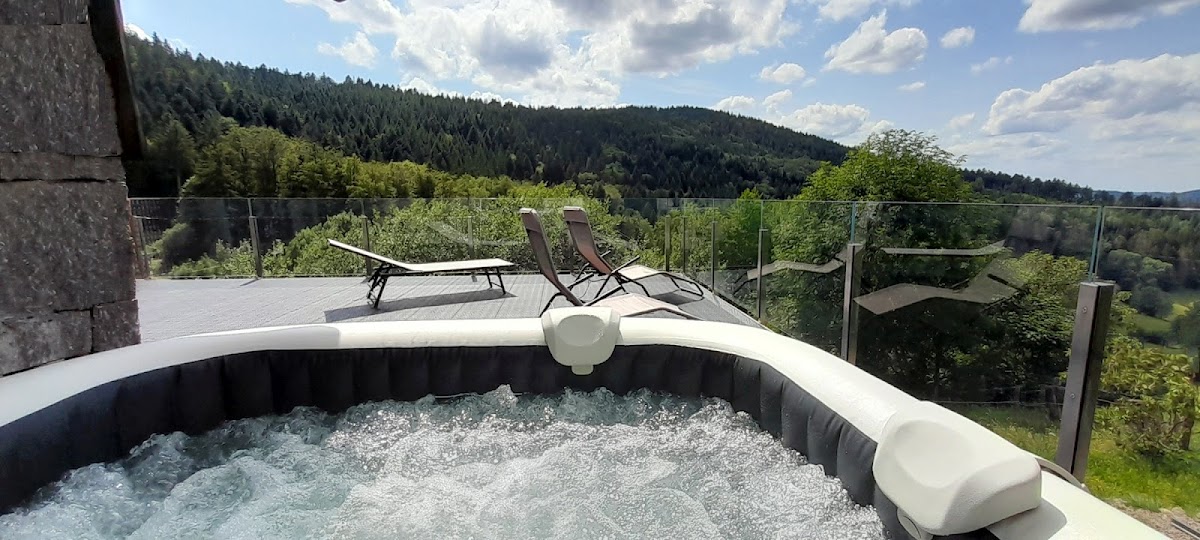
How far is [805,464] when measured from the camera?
2.00m

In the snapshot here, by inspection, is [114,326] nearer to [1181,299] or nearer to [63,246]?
[63,246]

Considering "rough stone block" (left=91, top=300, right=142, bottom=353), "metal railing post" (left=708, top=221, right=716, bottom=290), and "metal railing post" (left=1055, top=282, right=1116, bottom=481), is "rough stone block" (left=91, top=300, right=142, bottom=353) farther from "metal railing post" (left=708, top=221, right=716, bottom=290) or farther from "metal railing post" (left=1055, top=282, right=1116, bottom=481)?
"metal railing post" (left=708, top=221, right=716, bottom=290)

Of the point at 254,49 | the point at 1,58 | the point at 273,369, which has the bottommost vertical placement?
the point at 273,369

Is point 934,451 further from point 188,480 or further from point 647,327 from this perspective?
point 188,480

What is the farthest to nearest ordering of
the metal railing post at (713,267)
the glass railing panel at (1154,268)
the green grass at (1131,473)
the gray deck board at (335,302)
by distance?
1. the metal railing post at (713,267)
2. the gray deck board at (335,302)
3. the green grass at (1131,473)
4. the glass railing panel at (1154,268)

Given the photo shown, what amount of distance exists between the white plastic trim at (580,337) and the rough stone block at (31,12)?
2.14 metres

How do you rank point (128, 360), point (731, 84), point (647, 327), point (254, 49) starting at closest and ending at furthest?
point (128, 360), point (647, 327), point (731, 84), point (254, 49)

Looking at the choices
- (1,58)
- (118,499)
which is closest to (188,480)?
(118,499)

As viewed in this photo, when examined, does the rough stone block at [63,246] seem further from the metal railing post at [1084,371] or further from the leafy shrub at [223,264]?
the leafy shrub at [223,264]

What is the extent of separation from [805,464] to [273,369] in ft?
7.44

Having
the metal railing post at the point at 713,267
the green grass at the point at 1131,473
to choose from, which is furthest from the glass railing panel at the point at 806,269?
the green grass at the point at 1131,473

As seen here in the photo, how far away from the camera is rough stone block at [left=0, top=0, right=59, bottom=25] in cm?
192

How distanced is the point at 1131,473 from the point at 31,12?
5504 millimetres

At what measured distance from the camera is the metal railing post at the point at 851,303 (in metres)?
3.54
